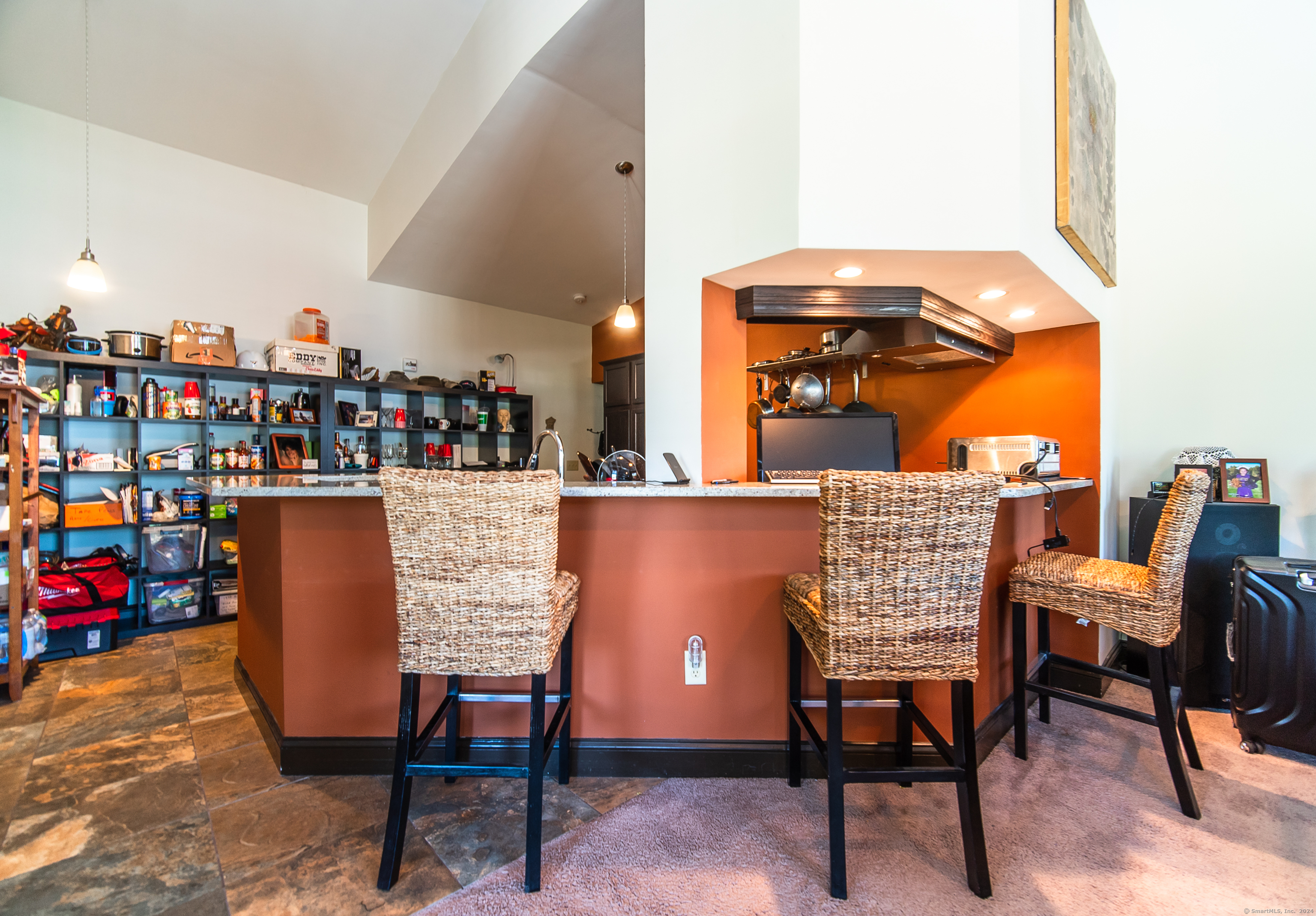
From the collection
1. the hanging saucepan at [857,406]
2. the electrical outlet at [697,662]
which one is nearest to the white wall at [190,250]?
the hanging saucepan at [857,406]

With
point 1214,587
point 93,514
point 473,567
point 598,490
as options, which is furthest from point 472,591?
point 93,514

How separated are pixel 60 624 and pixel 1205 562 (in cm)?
586

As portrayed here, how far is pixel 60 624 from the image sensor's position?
290cm

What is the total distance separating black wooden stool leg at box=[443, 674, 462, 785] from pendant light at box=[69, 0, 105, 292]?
307 centimetres

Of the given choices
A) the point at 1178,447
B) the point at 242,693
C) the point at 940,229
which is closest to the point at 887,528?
the point at 940,229

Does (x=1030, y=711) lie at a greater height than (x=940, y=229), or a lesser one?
lesser

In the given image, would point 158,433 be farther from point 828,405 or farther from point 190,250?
point 828,405

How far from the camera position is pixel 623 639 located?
182cm

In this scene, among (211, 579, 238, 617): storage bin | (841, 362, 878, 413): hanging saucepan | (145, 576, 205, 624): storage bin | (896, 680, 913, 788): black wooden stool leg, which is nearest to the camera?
(896, 680, 913, 788): black wooden stool leg

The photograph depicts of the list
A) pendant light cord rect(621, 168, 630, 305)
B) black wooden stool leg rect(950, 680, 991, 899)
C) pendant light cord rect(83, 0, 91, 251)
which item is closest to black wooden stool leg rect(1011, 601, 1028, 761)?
black wooden stool leg rect(950, 680, 991, 899)

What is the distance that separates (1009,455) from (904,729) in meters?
1.42

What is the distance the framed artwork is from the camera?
208cm

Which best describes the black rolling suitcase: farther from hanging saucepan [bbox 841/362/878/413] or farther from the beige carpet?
hanging saucepan [bbox 841/362/878/413]

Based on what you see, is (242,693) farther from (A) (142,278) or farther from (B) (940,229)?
(B) (940,229)
